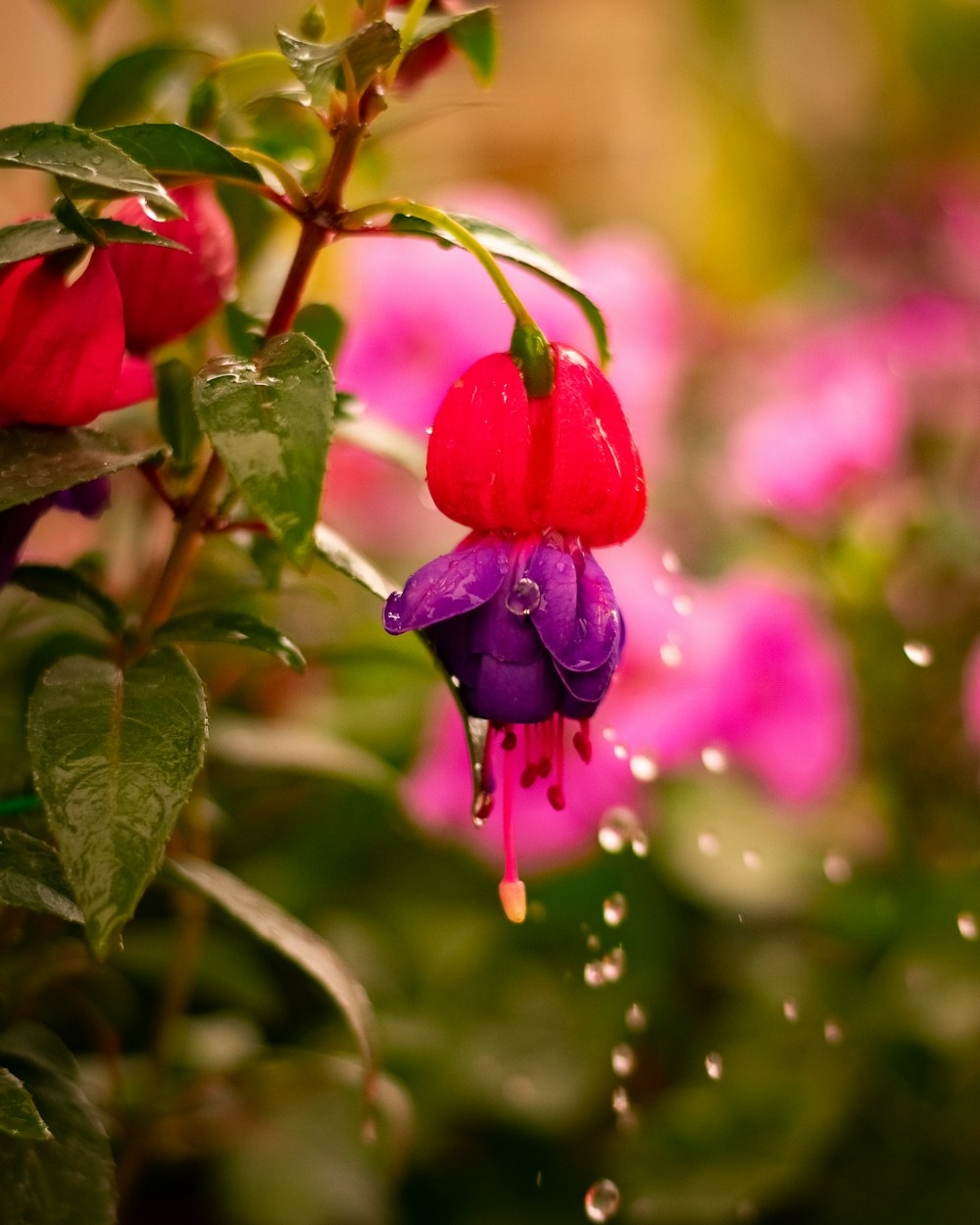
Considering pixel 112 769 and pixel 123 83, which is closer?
pixel 112 769

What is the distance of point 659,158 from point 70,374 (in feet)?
6.87

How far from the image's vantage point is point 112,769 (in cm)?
28

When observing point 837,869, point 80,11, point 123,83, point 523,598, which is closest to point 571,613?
point 523,598

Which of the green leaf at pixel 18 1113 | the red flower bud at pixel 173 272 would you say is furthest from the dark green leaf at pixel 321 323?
the green leaf at pixel 18 1113

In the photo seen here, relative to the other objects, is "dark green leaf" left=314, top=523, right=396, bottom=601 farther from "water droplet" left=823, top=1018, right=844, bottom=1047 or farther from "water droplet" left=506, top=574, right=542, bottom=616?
"water droplet" left=823, top=1018, right=844, bottom=1047

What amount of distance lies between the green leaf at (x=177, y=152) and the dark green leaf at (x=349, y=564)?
3.9 inches

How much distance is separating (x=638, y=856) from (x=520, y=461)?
0.47 m

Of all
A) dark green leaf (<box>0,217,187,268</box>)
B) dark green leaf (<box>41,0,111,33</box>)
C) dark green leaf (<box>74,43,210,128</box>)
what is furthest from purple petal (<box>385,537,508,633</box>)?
dark green leaf (<box>41,0,111,33</box>)

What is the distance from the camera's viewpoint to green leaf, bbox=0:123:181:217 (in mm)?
281

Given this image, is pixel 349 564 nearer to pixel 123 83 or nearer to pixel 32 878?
pixel 32 878

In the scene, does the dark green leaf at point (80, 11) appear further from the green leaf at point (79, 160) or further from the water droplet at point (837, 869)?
the water droplet at point (837, 869)

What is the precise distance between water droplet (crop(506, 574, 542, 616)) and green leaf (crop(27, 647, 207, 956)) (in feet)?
0.27

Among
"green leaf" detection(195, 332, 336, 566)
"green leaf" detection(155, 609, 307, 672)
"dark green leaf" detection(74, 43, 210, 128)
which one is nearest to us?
"green leaf" detection(195, 332, 336, 566)

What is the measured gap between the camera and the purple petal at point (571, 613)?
30cm
